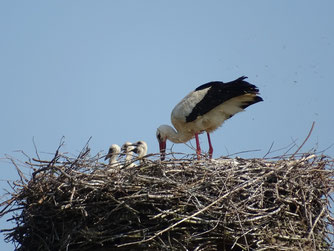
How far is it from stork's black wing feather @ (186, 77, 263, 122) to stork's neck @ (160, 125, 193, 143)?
1.28 ft

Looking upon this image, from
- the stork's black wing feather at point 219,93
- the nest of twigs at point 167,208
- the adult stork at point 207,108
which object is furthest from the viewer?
the adult stork at point 207,108

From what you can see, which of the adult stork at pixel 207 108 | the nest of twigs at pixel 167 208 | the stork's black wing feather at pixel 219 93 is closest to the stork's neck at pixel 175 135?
the adult stork at pixel 207 108

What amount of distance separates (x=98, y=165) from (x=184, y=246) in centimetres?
123

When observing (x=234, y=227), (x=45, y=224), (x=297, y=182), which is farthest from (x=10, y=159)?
(x=297, y=182)

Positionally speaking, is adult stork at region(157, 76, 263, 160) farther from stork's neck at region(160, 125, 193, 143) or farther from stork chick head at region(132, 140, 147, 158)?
stork chick head at region(132, 140, 147, 158)

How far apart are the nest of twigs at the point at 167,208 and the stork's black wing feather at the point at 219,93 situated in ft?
7.62

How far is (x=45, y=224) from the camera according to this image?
20.0ft

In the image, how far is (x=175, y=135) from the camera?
9.43 meters

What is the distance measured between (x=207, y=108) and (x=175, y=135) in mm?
729

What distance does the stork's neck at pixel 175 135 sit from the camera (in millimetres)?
9422

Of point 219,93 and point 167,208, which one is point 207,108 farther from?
point 167,208

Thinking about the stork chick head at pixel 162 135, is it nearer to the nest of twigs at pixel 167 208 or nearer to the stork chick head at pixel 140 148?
the stork chick head at pixel 140 148

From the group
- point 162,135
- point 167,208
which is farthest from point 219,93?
point 167,208

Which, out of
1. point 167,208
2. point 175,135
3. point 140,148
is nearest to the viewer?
point 167,208
